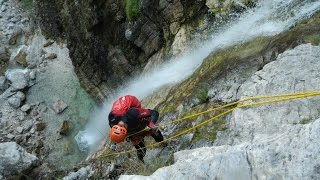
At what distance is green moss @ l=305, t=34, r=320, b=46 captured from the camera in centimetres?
758

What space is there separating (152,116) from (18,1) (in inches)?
533

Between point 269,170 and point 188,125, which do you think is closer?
point 269,170

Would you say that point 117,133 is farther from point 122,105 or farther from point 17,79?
point 17,79

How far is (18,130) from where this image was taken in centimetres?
1436

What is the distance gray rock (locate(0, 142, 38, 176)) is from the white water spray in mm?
2168

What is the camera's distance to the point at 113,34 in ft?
46.7

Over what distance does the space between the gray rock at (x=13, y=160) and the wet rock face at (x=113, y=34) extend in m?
3.79

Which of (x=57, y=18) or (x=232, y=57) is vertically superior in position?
(x=57, y=18)

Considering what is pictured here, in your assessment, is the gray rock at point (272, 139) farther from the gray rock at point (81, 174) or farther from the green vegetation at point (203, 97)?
the gray rock at point (81, 174)

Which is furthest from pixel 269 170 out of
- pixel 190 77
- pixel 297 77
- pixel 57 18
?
pixel 57 18

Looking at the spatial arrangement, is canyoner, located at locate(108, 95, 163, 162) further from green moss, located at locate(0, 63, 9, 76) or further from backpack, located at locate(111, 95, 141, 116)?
green moss, located at locate(0, 63, 9, 76)

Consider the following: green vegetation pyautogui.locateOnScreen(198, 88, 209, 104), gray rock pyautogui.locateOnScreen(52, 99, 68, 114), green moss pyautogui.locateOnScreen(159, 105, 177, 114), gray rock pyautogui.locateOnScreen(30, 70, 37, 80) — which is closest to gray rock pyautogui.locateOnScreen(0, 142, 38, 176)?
gray rock pyautogui.locateOnScreen(52, 99, 68, 114)

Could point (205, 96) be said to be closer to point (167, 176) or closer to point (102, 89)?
point (167, 176)

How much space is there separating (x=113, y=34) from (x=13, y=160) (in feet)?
17.5
